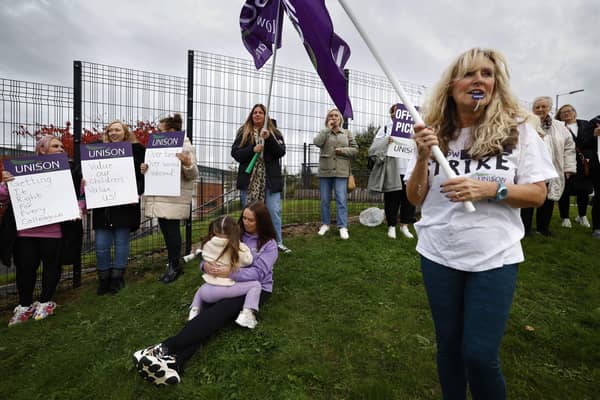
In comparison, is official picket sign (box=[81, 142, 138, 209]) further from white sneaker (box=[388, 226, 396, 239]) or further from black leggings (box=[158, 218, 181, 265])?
white sneaker (box=[388, 226, 396, 239])

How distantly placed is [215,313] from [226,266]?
43 cm

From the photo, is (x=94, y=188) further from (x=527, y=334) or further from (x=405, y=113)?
(x=527, y=334)

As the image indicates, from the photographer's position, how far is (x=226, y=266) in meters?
3.06

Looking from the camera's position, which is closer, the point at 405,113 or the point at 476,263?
the point at 476,263

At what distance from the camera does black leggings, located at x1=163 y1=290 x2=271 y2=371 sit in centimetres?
252

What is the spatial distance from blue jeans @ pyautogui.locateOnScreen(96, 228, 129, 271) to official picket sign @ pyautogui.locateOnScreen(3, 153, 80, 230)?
1.36ft

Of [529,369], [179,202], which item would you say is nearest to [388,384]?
[529,369]

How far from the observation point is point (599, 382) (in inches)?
93.4

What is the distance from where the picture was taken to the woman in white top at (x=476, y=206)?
147 centimetres

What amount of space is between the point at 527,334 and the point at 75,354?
3.86 metres

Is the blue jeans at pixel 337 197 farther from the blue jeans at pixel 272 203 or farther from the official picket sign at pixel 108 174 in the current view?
the official picket sign at pixel 108 174

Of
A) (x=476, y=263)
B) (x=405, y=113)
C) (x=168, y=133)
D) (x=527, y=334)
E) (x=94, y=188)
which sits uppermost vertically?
(x=405, y=113)

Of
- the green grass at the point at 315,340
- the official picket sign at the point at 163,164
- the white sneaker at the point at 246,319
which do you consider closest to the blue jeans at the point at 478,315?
the green grass at the point at 315,340

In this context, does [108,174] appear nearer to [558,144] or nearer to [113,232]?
[113,232]
